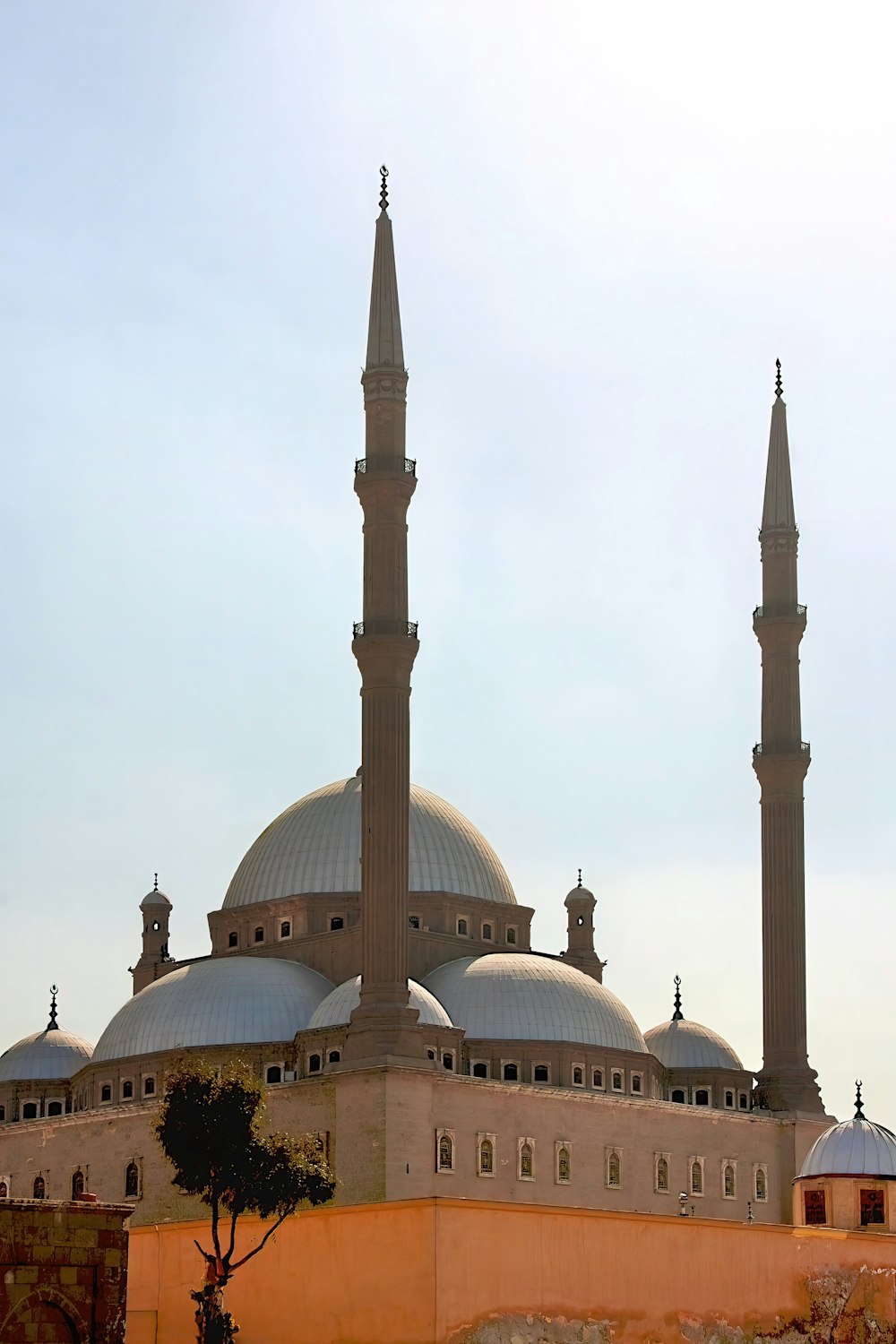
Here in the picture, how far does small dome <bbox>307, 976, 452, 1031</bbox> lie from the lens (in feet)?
160

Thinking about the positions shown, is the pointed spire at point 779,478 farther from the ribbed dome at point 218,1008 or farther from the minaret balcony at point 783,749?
the ribbed dome at point 218,1008

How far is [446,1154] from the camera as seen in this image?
46.1m

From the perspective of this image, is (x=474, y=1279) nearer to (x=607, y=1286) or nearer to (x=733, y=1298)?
(x=607, y=1286)

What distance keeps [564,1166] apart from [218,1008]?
334 inches

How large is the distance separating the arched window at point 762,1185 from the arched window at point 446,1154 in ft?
30.7

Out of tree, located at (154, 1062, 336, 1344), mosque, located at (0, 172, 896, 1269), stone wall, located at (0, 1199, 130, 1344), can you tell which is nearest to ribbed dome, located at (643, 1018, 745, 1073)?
mosque, located at (0, 172, 896, 1269)

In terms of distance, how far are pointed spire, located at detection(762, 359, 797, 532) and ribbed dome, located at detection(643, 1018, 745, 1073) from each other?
1265 centimetres

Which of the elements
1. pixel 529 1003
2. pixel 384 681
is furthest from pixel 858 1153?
pixel 384 681

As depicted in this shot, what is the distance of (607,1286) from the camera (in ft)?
114

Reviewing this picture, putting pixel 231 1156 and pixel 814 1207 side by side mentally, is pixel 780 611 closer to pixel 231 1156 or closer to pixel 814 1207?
pixel 814 1207

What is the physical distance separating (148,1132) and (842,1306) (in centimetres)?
1670

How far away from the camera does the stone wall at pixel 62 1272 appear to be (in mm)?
26719

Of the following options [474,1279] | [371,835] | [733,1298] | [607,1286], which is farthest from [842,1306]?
[371,835]

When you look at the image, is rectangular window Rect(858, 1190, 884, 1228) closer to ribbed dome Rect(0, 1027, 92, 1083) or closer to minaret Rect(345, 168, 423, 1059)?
minaret Rect(345, 168, 423, 1059)
